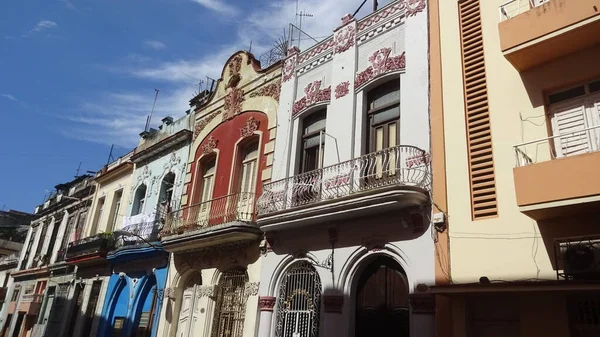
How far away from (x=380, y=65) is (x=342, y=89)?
107cm

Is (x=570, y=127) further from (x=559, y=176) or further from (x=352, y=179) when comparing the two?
(x=352, y=179)

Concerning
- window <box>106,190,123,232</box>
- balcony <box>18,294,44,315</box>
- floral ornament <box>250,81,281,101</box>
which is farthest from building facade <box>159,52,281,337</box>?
balcony <box>18,294,44,315</box>

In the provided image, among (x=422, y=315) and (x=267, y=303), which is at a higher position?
(x=267, y=303)

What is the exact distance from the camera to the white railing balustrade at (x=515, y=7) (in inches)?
302

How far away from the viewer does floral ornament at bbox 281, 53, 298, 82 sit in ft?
40.7

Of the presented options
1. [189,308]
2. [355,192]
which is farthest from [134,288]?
[355,192]

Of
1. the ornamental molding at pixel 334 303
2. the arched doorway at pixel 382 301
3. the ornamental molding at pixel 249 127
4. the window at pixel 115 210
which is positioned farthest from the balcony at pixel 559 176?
the window at pixel 115 210

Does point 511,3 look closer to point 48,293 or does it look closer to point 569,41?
point 569,41

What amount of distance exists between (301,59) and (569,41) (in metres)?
6.82

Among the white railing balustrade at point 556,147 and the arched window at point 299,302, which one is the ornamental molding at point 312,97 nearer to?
the arched window at point 299,302

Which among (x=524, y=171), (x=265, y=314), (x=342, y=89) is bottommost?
(x=265, y=314)

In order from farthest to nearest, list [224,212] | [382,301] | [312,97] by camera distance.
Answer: [224,212]
[312,97]
[382,301]

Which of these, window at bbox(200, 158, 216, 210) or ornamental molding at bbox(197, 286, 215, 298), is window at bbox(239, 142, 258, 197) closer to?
window at bbox(200, 158, 216, 210)

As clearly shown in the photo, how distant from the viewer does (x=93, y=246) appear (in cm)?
1697
